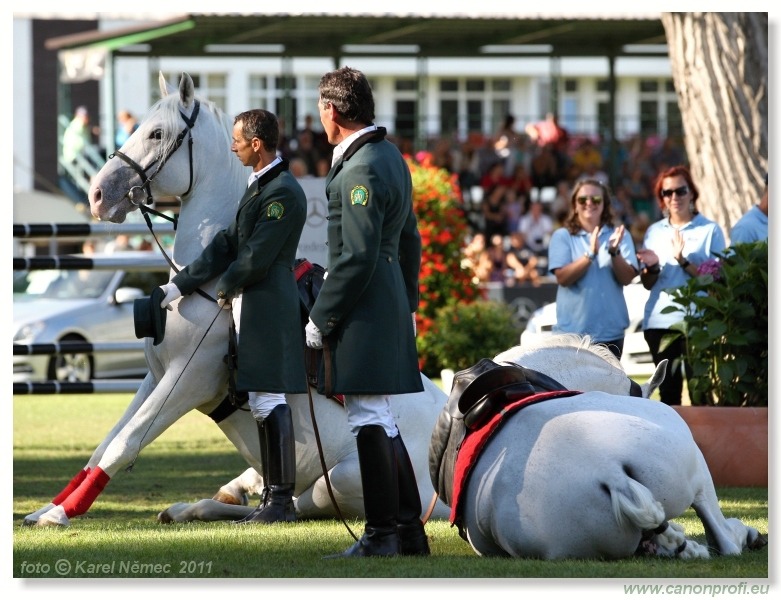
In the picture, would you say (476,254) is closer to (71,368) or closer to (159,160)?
(71,368)

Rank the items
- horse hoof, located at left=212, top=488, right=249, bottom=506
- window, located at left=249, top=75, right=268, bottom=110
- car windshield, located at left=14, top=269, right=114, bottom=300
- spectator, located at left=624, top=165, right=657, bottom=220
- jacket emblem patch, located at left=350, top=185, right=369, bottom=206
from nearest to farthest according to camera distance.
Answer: jacket emblem patch, located at left=350, top=185, right=369, bottom=206 → horse hoof, located at left=212, top=488, right=249, bottom=506 → car windshield, located at left=14, top=269, right=114, bottom=300 → spectator, located at left=624, top=165, right=657, bottom=220 → window, located at left=249, top=75, right=268, bottom=110

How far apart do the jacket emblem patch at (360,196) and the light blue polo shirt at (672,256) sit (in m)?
4.29

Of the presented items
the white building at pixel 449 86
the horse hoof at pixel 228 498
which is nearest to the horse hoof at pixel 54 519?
the horse hoof at pixel 228 498

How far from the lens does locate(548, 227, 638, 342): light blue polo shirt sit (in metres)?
9.42

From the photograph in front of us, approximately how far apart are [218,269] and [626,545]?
9.13ft

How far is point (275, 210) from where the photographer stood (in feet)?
23.9

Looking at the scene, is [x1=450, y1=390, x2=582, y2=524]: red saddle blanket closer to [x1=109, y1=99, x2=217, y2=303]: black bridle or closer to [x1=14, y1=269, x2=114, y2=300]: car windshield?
[x1=109, y1=99, x2=217, y2=303]: black bridle

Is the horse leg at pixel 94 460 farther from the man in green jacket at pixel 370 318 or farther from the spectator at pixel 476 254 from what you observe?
the spectator at pixel 476 254

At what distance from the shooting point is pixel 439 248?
18.2m

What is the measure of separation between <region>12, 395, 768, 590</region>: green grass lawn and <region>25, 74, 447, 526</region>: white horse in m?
0.23

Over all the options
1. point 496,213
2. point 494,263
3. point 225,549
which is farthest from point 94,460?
point 496,213

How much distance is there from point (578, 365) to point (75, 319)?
12281 mm

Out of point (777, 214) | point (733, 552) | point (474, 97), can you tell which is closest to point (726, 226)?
point (777, 214)

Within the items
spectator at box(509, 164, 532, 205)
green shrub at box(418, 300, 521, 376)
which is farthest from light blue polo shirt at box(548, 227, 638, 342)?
spectator at box(509, 164, 532, 205)
